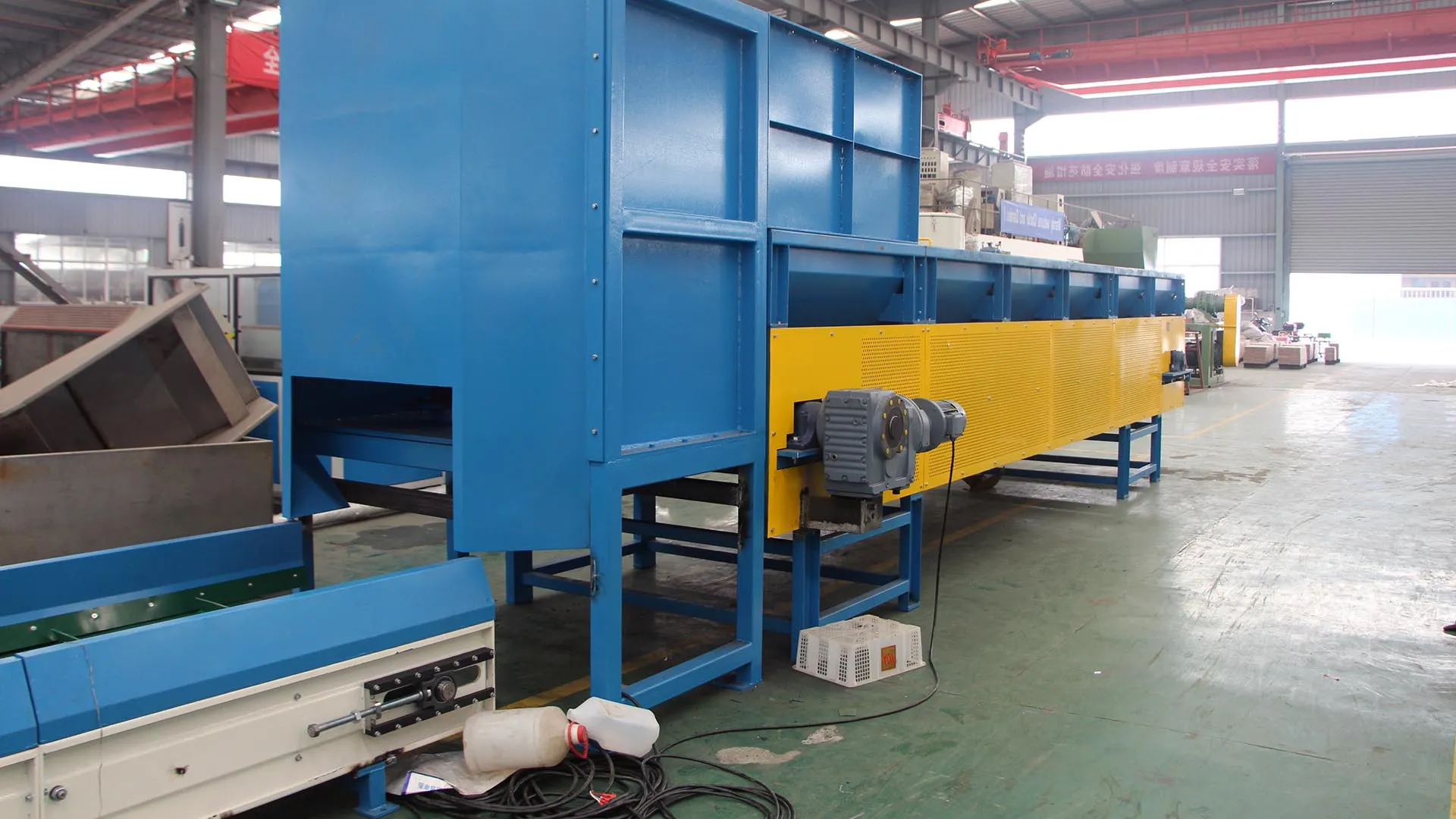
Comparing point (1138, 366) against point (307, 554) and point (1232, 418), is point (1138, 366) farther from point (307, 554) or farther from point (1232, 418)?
point (1232, 418)

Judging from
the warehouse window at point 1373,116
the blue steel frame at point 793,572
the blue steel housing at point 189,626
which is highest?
the warehouse window at point 1373,116

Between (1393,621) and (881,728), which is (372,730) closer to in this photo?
(881,728)

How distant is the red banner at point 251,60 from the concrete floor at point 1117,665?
7516 millimetres

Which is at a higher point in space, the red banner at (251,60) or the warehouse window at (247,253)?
the red banner at (251,60)

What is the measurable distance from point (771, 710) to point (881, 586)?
144cm

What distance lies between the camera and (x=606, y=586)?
3.35 metres

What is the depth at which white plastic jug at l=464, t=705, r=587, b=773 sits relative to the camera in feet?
9.95

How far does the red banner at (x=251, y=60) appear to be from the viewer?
11.8 m

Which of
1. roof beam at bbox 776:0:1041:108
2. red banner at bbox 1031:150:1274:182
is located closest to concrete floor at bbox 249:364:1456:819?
roof beam at bbox 776:0:1041:108

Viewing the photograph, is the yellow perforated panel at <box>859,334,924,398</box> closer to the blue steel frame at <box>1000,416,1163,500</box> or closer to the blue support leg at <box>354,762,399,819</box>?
the blue support leg at <box>354,762,399,819</box>

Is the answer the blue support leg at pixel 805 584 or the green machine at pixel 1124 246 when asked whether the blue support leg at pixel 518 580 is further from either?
the green machine at pixel 1124 246

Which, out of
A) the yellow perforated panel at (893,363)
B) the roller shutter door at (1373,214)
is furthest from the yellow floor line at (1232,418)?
the roller shutter door at (1373,214)

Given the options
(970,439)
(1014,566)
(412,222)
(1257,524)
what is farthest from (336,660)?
(1257,524)

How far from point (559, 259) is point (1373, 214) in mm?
30020
